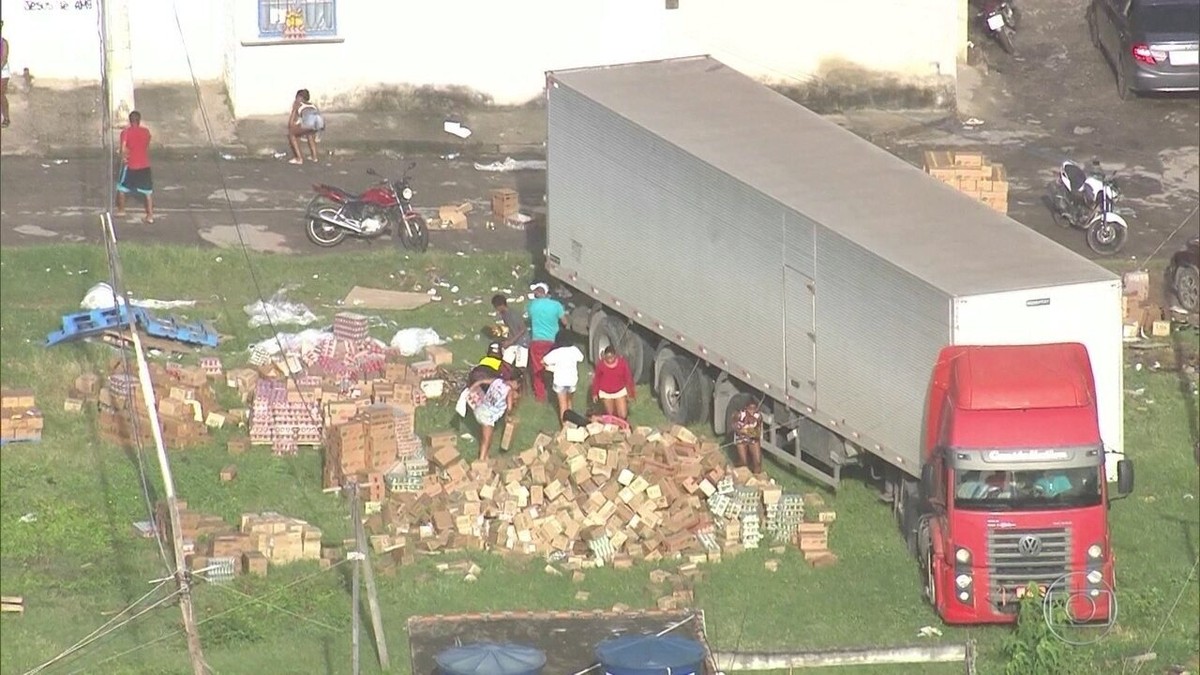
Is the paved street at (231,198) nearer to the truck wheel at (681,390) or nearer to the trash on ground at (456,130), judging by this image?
the trash on ground at (456,130)

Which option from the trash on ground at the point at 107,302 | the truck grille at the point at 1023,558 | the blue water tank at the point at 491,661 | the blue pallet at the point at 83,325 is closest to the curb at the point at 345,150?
the trash on ground at the point at 107,302

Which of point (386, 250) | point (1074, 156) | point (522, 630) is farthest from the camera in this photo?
point (1074, 156)

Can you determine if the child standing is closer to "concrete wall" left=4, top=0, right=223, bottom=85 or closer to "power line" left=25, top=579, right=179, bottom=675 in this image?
"power line" left=25, top=579, right=179, bottom=675

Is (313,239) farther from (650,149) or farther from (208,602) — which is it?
(208,602)

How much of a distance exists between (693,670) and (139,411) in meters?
9.59

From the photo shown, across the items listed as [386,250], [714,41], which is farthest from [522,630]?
[714,41]

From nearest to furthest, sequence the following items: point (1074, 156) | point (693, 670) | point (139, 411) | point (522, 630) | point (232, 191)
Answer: point (693, 670) → point (522, 630) → point (139, 411) → point (232, 191) → point (1074, 156)

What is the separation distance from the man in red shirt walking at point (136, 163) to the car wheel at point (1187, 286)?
527 inches

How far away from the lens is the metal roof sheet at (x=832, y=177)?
83.2ft

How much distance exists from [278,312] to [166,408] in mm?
3688

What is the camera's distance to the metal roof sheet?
25359 millimetres

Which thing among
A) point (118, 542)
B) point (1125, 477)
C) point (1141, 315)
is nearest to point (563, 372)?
point (118, 542)

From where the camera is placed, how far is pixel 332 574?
83.0 feet

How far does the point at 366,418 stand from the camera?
27.0 m
